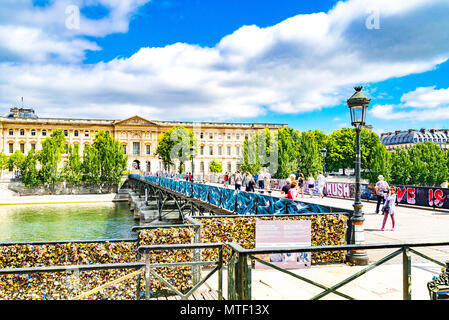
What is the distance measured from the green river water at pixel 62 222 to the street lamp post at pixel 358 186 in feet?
78.3

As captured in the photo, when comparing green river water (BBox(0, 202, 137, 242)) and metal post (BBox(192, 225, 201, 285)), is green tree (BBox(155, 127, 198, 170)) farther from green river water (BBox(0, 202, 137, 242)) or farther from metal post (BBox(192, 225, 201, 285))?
metal post (BBox(192, 225, 201, 285))

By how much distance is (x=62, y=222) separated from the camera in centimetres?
3866

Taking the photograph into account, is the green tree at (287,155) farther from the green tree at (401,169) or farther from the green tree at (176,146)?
the green tree at (176,146)

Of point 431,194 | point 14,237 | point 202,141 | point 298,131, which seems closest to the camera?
point 431,194

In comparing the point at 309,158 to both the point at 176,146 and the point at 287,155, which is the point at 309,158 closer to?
the point at 287,155

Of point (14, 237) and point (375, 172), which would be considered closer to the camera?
point (14, 237)

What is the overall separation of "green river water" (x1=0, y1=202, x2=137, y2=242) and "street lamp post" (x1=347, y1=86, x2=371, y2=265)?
78.3 ft

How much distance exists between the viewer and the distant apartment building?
120 meters

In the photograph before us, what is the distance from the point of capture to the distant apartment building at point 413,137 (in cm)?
12038

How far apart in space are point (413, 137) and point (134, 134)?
88.2 meters
